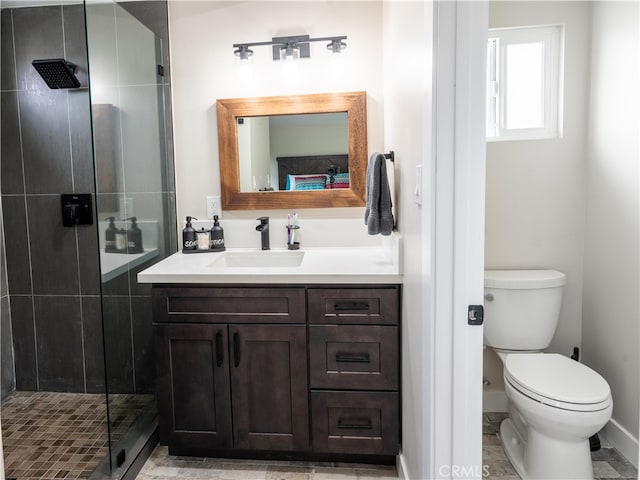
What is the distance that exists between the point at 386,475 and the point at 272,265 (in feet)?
3.70

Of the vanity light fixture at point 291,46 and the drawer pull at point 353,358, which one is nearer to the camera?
the drawer pull at point 353,358

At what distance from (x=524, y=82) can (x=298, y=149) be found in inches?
48.0

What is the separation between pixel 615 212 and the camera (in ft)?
6.32

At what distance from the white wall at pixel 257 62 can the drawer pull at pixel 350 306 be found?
0.70m

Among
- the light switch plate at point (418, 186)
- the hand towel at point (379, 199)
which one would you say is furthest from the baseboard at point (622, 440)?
the light switch plate at point (418, 186)

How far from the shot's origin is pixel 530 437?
1769mm

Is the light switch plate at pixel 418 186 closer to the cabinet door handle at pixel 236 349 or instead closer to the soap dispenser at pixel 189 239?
the cabinet door handle at pixel 236 349

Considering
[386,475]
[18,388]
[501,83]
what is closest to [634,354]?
[386,475]

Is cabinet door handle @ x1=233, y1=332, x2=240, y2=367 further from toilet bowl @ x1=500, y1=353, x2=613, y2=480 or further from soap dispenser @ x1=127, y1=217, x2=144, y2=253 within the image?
toilet bowl @ x1=500, y1=353, x2=613, y2=480

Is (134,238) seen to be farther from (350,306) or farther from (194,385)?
(350,306)

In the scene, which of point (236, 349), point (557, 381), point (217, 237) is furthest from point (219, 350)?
point (557, 381)

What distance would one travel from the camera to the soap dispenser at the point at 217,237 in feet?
7.59

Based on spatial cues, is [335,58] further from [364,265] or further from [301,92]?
[364,265]

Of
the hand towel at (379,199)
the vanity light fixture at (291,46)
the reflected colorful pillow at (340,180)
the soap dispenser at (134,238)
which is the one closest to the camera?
the hand towel at (379,199)
